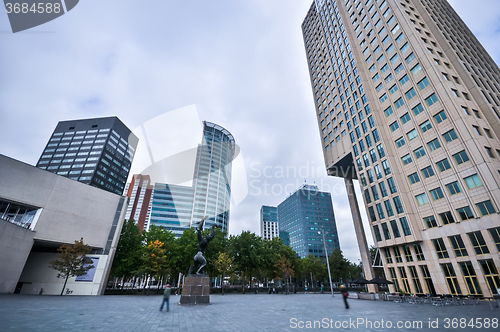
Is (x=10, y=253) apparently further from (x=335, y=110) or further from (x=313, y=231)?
(x=313, y=231)

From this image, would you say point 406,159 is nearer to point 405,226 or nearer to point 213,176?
point 405,226

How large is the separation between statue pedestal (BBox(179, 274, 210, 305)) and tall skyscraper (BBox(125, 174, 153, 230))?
138301mm

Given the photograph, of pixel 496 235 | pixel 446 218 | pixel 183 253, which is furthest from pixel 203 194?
pixel 496 235

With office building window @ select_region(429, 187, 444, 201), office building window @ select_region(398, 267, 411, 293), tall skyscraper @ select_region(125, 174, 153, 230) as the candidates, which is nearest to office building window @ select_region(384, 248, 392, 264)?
office building window @ select_region(398, 267, 411, 293)

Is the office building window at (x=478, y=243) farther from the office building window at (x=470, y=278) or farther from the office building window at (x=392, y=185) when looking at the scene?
the office building window at (x=392, y=185)

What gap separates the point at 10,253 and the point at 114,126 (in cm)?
9097

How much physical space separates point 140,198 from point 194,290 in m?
161

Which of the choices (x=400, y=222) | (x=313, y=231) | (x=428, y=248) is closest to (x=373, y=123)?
(x=400, y=222)

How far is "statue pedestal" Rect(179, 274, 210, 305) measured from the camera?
18.6m

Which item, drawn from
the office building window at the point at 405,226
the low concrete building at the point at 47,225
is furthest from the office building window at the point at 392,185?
the low concrete building at the point at 47,225

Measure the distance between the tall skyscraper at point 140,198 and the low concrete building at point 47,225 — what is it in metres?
117

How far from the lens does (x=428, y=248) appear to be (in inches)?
1186

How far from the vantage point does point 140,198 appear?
161500 millimetres

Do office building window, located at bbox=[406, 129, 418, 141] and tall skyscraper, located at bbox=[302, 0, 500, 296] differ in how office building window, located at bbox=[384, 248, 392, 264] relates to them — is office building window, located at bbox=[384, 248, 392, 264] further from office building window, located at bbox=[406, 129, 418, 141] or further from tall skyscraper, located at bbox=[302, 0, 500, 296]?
office building window, located at bbox=[406, 129, 418, 141]
